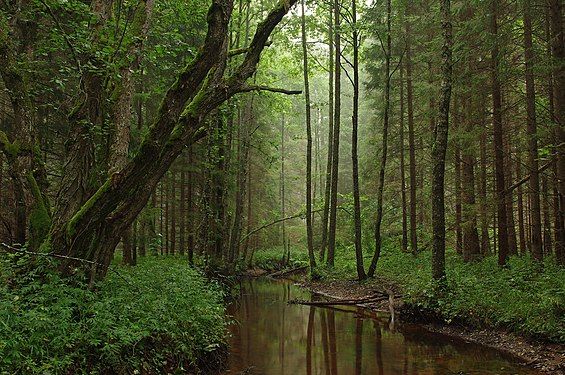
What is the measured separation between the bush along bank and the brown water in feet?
4.31

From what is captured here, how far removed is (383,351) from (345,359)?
972 millimetres

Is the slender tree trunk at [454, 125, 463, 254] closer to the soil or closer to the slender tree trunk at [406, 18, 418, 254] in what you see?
the slender tree trunk at [406, 18, 418, 254]

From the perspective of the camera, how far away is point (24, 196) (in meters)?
7.65

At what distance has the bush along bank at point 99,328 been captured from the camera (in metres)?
4.54

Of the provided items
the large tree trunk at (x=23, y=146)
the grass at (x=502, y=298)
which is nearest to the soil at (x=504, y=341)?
the grass at (x=502, y=298)

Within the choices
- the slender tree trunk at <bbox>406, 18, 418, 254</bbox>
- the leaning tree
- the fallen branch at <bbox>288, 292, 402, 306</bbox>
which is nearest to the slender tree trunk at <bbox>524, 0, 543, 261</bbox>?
the fallen branch at <bbox>288, 292, 402, 306</bbox>

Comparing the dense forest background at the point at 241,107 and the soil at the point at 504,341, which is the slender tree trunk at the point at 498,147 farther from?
the soil at the point at 504,341

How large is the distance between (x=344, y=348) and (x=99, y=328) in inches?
229

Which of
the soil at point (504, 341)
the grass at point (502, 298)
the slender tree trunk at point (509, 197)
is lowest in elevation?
the soil at point (504, 341)

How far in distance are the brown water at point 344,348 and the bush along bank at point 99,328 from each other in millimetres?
1313

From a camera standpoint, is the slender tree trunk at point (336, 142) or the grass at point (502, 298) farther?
the slender tree trunk at point (336, 142)

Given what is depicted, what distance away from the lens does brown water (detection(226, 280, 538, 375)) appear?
7840 mm

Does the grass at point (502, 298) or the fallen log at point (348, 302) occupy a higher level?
the grass at point (502, 298)

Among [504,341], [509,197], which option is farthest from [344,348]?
[509,197]
